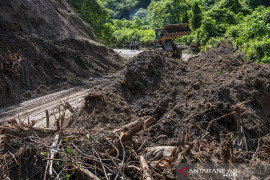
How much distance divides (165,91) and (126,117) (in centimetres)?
158

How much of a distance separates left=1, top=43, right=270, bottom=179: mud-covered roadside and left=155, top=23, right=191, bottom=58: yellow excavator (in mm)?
7730

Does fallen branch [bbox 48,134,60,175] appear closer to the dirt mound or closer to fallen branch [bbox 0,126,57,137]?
fallen branch [bbox 0,126,57,137]

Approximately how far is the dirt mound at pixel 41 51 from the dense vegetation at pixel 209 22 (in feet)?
19.6

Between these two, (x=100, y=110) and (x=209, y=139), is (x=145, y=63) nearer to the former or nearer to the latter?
(x=100, y=110)

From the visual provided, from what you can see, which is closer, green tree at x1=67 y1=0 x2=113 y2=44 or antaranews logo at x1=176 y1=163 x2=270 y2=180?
antaranews logo at x1=176 y1=163 x2=270 y2=180

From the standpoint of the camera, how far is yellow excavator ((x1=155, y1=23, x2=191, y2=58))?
15.5 metres

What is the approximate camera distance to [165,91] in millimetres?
6461

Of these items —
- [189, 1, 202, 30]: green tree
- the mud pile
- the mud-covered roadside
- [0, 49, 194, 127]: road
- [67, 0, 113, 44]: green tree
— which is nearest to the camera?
the mud-covered roadside

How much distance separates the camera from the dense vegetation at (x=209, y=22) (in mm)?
9492

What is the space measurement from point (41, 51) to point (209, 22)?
1447cm

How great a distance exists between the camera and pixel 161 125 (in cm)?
508

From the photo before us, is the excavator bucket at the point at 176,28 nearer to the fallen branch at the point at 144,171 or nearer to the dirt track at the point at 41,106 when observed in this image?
the dirt track at the point at 41,106

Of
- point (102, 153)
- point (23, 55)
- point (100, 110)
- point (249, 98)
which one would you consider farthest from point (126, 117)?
point (23, 55)

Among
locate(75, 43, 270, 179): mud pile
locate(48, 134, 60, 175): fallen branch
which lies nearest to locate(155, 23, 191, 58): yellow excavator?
locate(75, 43, 270, 179): mud pile
